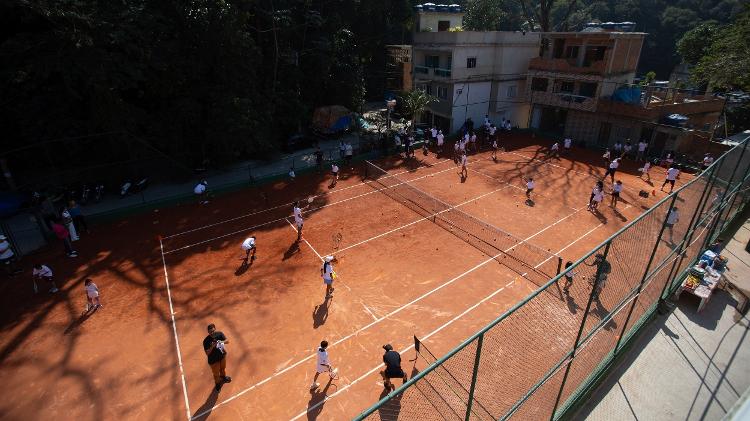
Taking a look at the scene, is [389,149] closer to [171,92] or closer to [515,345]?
[171,92]

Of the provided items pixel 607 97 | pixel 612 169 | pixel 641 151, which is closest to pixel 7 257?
pixel 612 169

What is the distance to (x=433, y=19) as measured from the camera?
42.2 m

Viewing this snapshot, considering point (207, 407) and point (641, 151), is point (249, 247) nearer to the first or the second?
point (207, 407)

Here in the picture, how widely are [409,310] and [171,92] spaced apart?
1928cm

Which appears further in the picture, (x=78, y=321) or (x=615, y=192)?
(x=615, y=192)

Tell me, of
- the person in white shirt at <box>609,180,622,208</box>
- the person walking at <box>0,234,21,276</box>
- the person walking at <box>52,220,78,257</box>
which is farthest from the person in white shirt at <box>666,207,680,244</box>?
the person walking at <box>0,234,21,276</box>

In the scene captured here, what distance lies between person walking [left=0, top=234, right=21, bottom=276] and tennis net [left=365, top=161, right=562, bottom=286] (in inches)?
666

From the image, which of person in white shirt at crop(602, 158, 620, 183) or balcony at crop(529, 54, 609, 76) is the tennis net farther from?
balcony at crop(529, 54, 609, 76)

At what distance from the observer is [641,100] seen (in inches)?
1089

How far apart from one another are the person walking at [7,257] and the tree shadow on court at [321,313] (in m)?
12.5

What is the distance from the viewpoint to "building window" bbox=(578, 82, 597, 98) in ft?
100

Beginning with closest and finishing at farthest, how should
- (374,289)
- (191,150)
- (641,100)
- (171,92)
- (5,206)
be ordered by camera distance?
1. (374,289)
2. (5,206)
3. (171,92)
4. (191,150)
5. (641,100)

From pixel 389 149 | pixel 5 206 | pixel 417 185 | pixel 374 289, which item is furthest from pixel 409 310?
pixel 5 206

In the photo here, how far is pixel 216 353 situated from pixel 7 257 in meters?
11.8
